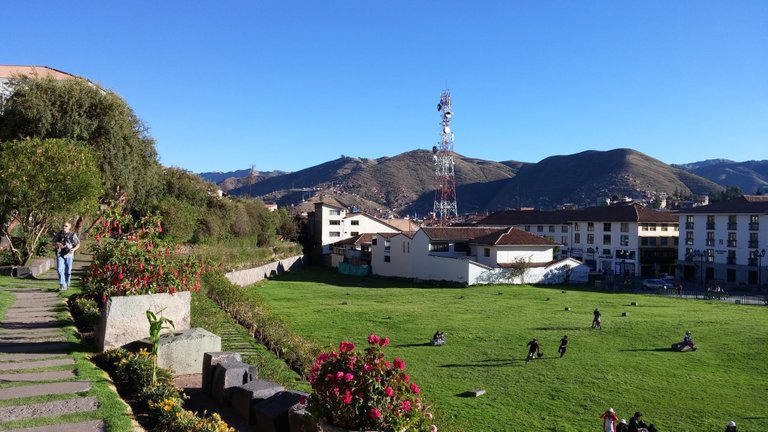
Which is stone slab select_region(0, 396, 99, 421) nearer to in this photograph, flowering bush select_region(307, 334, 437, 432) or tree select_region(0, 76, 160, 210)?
flowering bush select_region(307, 334, 437, 432)

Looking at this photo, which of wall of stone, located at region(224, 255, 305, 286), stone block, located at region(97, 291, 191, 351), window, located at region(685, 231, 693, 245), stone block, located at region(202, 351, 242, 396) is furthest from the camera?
window, located at region(685, 231, 693, 245)

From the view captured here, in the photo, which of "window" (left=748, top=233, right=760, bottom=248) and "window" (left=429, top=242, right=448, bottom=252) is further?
"window" (left=748, top=233, right=760, bottom=248)

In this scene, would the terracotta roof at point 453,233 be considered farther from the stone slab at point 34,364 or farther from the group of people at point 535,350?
the stone slab at point 34,364

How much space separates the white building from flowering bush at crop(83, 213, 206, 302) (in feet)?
220

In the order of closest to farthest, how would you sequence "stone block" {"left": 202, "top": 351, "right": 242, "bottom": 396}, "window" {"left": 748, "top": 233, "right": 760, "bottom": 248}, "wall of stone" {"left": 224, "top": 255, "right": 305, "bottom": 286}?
"stone block" {"left": 202, "top": 351, "right": 242, "bottom": 396} < "wall of stone" {"left": 224, "top": 255, "right": 305, "bottom": 286} < "window" {"left": 748, "top": 233, "right": 760, "bottom": 248}

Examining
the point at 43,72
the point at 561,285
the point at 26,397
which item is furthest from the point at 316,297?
the point at 43,72

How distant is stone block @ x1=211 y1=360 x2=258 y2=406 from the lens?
7.58m

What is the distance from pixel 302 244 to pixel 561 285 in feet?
→ 137

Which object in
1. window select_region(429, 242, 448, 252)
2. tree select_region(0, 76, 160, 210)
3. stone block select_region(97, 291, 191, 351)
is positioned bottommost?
window select_region(429, 242, 448, 252)

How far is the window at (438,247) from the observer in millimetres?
62406

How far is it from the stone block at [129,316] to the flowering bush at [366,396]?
5148 millimetres

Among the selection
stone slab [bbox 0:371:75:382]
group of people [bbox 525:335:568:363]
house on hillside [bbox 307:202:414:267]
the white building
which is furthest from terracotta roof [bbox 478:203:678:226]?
stone slab [bbox 0:371:75:382]

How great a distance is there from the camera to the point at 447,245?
210 ft

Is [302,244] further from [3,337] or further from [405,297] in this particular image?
[3,337]
